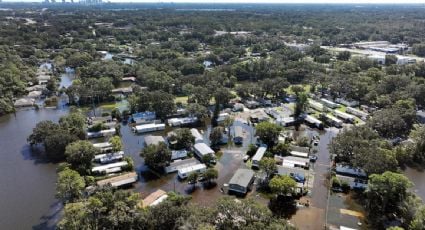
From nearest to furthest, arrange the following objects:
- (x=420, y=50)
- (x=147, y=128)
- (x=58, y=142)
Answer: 1. (x=58, y=142)
2. (x=147, y=128)
3. (x=420, y=50)

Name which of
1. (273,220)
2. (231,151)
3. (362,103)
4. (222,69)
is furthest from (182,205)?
(222,69)

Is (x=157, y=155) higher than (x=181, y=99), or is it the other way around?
(x=157, y=155)

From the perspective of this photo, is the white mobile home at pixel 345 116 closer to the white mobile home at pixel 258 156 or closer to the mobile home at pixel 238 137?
the mobile home at pixel 238 137

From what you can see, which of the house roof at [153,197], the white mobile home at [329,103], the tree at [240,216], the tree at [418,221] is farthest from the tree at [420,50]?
the house roof at [153,197]

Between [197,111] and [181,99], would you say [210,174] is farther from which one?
[181,99]

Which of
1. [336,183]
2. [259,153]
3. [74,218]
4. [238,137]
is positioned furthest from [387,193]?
[74,218]

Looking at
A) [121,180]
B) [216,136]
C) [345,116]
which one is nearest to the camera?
[121,180]

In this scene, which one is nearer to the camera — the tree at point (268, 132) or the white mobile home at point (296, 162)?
the white mobile home at point (296, 162)
